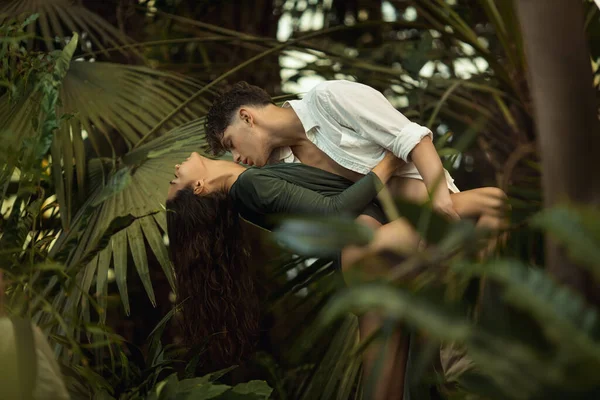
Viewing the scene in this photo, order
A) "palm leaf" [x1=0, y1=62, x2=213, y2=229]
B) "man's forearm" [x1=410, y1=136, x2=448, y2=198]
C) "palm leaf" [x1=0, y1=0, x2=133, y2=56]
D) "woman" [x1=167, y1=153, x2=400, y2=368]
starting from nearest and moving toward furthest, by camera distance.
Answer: "man's forearm" [x1=410, y1=136, x2=448, y2=198] < "woman" [x1=167, y1=153, x2=400, y2=368] < "palm leaf" [x1=0, y1=62, x2=213, y2=229] < "palm leaf" [x1=0, y1=0, x2=133, y2=56]

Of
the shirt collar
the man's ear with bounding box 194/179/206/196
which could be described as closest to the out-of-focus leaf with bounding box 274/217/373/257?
the shirt collar

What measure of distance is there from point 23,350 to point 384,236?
22.3 inches

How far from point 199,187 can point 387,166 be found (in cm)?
43

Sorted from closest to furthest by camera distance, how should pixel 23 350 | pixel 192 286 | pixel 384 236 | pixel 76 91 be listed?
pixel 23 350
pixel 384 236
pixel 192 286
pixel 76 91

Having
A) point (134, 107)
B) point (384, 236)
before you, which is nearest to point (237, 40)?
point (134, 107)

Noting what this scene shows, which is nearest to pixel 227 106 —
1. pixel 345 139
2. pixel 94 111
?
pixel 345 139

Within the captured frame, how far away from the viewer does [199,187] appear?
1848mm

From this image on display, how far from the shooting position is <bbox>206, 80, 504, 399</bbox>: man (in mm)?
1620

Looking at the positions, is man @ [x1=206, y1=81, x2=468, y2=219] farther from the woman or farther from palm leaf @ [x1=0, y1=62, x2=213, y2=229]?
palm leaf @ [x1=0, y1=62, x2=213, y2=229]

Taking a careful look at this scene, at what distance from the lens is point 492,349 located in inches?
29.6

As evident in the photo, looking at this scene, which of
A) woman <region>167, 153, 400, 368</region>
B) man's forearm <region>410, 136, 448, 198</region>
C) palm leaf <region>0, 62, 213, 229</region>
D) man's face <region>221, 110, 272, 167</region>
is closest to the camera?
man's forearm <region>410, 136, 448, 198</region>

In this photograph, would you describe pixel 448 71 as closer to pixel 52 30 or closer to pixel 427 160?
pixel 52 30

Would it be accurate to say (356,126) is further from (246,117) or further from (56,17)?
(56,17)

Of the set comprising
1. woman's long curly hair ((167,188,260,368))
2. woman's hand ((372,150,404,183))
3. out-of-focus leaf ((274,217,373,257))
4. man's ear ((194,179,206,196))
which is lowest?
woman's long curly hair ((167,188,260,368))
